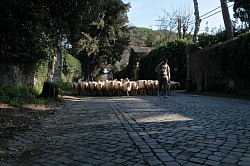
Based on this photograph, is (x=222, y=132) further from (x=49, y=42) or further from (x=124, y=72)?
(x=124, y=72)

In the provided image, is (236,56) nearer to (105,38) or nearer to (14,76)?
(14,76)

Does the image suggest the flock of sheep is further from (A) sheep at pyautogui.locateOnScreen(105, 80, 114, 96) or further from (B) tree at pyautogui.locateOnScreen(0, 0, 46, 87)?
(B) tree at pyautogui.locateOnScreen(0, 0, 46, 87)

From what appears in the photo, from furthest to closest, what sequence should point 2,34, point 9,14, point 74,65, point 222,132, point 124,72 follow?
point 124,72
point 74,65
point 2,34
point 9,14
point 222,132

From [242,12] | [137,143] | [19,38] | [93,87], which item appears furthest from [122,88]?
[242,12]

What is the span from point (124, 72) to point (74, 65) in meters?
12.9

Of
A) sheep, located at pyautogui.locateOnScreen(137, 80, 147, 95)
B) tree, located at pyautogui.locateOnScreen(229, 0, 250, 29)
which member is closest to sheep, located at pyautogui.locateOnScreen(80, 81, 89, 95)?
sheep, located at pyautogui.locateOnScreen(137, 80, 147, 95)

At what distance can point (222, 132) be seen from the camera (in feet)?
18.6

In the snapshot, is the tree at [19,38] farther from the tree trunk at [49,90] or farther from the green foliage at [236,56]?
the green foliage at [236,56]

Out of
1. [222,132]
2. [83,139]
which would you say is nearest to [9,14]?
[83,139]

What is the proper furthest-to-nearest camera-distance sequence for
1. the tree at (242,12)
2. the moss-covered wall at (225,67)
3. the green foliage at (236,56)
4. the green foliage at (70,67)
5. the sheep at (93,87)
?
1. the green foliage at (70,67)
2. the tree at (242,12)
3. the sheep at (93,87)
4. the moss-covered wall at (225,67)
5. the green foliage at (236,56)

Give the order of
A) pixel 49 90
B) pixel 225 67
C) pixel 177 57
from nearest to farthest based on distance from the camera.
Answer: pixel 49 90, pixel 225 67, pixel 177 57

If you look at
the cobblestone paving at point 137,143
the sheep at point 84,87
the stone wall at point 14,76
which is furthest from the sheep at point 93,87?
the cobblestone paving at point 137,143

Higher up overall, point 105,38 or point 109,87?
point 105,38

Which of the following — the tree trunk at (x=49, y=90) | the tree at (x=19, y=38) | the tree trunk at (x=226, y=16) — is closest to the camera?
the tree at (x=19, y=38)
